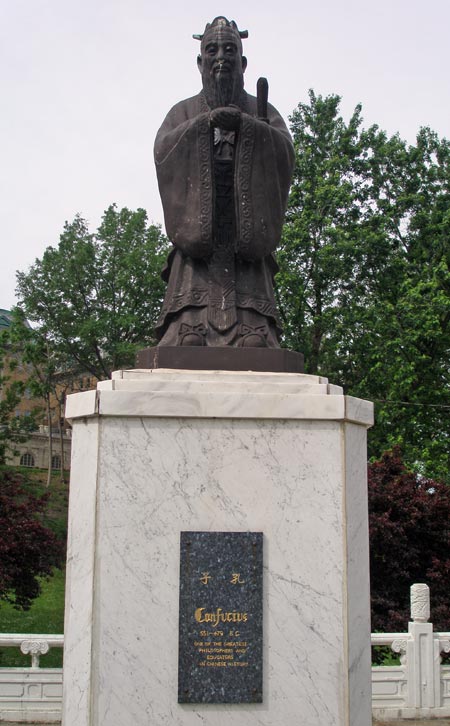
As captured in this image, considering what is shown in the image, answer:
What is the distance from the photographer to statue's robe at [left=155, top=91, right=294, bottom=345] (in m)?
5.36

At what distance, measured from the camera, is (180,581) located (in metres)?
4.50

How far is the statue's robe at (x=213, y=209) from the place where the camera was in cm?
536

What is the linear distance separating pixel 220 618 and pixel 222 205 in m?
2.74

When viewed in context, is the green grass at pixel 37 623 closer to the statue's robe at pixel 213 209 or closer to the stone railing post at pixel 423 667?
the stone railing post at pixel 423 667

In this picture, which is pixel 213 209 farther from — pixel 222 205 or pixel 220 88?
pixel 220 88

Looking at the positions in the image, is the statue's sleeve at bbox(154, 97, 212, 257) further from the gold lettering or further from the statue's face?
the gold lettering

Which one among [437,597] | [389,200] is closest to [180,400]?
[437,597]

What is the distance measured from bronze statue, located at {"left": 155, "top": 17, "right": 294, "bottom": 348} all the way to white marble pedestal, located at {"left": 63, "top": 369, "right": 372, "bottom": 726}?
2.40ft

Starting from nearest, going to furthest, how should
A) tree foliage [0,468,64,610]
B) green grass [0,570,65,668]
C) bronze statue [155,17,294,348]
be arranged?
bronze statue [155,17,294,348], tree foliage [0,468,64,610], green grass [0,570,65,668]

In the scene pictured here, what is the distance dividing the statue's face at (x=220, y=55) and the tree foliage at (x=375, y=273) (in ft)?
42.0

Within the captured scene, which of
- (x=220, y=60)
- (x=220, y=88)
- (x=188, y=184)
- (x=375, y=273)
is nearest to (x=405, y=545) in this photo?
(x=188, y=184)

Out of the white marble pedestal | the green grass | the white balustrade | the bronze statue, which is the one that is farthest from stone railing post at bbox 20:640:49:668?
the bronze statue

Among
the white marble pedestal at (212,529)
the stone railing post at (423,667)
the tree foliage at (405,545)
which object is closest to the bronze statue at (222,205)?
the white marble pedestal at (212,529)

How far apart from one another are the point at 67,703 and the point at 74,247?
24.1 m
